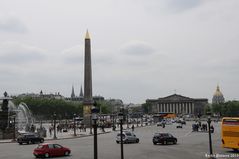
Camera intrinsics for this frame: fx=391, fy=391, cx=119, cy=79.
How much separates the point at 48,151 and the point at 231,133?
1332 centimetres

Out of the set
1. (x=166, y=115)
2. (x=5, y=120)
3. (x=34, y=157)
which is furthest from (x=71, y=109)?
(x=34, y=157)

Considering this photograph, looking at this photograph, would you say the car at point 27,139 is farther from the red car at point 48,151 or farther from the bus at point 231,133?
the bus at point 231,133

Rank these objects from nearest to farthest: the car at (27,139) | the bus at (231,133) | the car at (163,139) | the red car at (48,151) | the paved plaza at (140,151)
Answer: the paved plaza at (140,151) → the bus at (231,133) → the red car at (48,151) → the car at (163,139) → the car at (27,139)

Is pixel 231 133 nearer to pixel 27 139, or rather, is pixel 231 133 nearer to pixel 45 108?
pixel 27 139

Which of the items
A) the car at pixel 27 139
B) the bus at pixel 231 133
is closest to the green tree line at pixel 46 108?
the car at pixel 27 139

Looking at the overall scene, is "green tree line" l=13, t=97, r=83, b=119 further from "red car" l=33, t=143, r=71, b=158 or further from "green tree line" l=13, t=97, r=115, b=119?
"red car" l=33, t=143, r=71, b=158

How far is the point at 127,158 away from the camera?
26.0m

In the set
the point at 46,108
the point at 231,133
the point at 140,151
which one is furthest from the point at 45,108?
the point at 231,133

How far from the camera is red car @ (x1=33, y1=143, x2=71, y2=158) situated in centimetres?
2827

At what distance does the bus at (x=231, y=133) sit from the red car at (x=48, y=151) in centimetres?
1174

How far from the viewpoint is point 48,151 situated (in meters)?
28.8

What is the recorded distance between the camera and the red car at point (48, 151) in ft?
92.7

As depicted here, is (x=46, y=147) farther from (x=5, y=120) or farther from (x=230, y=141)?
(x=5, y=120)

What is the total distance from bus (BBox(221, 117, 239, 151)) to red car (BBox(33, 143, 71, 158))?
11739 mm
